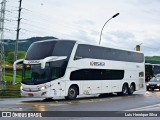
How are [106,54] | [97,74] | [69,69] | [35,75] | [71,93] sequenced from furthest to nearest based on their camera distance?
[106,54] < [97,74] < [71,93] < [69,69] < [35,75]

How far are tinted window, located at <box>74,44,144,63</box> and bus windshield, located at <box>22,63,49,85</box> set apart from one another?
Answer: 8.87 feet

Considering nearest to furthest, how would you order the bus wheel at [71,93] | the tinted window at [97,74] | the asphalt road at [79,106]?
1. the asphalt road at [79,106]
2. the bus wheel at [71,93]
3. the tinted window at [97,74]

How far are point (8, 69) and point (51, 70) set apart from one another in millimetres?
85172

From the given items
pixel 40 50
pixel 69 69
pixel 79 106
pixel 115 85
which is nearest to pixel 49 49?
pixel 40 50

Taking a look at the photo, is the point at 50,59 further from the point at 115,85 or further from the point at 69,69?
the point at 115,85

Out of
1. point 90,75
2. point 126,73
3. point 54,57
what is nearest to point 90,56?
point 90,75

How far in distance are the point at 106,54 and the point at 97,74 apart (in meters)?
1.89

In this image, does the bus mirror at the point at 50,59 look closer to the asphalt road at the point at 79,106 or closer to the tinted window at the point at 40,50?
the tinted window at the point at 40,50

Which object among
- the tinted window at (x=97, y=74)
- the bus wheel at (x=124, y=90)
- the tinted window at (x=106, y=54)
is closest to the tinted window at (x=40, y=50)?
the tinted window at (x=106, y=54)

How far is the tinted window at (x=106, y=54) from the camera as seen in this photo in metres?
24.4

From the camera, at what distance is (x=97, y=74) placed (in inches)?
1032

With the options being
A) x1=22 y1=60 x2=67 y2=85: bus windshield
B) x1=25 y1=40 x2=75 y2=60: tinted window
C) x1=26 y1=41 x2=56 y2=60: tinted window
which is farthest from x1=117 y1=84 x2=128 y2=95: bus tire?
x1=26 y1=41 x2=56 y2=60: tinted window

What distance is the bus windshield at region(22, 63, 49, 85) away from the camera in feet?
72.4

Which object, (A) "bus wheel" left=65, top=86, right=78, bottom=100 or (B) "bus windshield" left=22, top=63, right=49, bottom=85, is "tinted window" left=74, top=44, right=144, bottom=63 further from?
(B) "bus windshield" left=22, top=63, right=49, bottom=85
